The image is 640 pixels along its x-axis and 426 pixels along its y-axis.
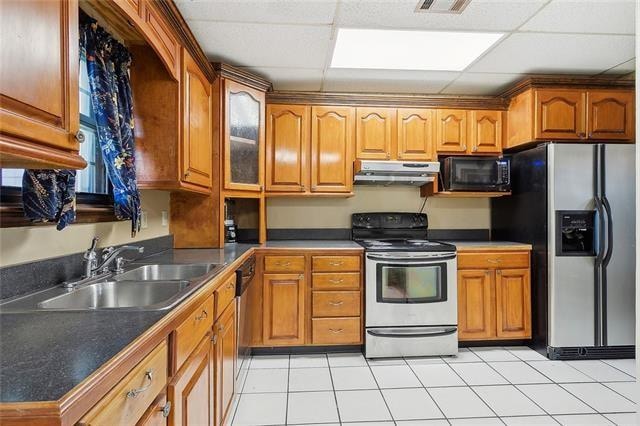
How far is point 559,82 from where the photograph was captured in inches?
109

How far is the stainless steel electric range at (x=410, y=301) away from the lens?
2660 mm

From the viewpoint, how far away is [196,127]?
220 cm

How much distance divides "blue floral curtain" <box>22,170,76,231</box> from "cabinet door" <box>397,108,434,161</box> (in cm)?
252

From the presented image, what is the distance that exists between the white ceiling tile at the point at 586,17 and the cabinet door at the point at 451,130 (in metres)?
1.06

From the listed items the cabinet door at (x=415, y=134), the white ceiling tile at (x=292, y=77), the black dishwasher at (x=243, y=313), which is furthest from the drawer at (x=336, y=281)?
the white ceiling tile at (x=292, y=77)

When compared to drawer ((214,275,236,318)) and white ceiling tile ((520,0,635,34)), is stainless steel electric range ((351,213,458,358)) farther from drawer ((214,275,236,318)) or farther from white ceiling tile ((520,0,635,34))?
white ceiling tile ((520,0,635,34))

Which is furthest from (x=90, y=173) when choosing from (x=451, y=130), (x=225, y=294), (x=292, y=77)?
(x=451, y=130)

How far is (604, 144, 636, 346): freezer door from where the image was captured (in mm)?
2576

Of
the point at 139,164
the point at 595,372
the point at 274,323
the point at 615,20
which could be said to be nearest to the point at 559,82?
the point at 615,20

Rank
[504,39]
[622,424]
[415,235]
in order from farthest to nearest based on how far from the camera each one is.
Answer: [415,235] → [504,39] → [622,424]

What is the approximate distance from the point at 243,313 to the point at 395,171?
1.71 meters

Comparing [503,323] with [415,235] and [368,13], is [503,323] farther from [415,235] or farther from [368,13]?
[368,13]

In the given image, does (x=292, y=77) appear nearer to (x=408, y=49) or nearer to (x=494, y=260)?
(x=408, y=49)

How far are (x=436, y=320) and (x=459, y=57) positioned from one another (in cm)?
204
